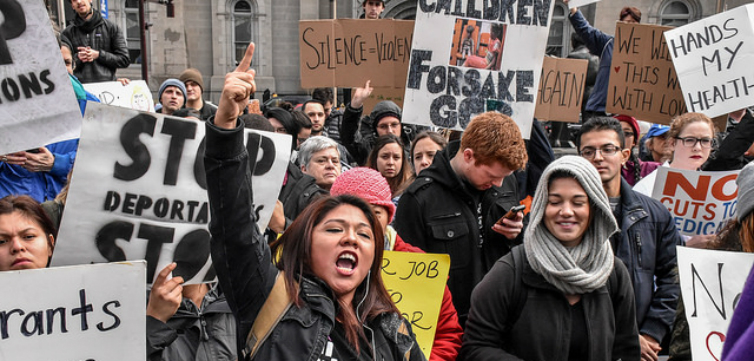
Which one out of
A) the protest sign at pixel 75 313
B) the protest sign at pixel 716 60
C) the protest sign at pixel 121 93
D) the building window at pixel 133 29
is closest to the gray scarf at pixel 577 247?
the protest sign at pixel 75 313

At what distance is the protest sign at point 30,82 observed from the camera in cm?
260

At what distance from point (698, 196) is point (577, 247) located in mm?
1895

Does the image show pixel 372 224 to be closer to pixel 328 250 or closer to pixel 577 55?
pixel 328 250

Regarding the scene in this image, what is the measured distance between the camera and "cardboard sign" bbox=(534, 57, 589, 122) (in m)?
5.90

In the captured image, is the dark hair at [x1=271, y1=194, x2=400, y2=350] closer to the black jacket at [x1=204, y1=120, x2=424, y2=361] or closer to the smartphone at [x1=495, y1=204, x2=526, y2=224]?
the black jacket at [x1=204, y1=120, x2=424, y2=361]

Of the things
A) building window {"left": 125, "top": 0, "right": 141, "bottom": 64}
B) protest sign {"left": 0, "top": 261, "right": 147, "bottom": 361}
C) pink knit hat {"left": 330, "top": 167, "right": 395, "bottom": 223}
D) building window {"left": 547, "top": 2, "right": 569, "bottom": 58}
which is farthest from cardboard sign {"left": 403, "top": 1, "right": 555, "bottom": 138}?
building window {"left": 125, "top": 0, "right": 141, "bottom": 64}

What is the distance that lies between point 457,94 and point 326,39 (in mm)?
1586

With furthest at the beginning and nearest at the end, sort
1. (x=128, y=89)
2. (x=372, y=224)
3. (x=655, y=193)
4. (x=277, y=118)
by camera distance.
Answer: (x=128, y=89)
(x=277, y=118)
(x=655, y=193)
(x=372, y=224)

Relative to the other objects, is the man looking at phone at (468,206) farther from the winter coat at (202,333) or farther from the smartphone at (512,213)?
the winter coat at (202,333)

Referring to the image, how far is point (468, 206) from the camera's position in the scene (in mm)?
3482

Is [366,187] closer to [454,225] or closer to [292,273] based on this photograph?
[454,225]

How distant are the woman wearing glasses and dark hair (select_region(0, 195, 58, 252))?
349 cm

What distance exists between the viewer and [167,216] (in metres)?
2.64

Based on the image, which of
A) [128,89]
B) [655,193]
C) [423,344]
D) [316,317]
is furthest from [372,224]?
[128,89]
